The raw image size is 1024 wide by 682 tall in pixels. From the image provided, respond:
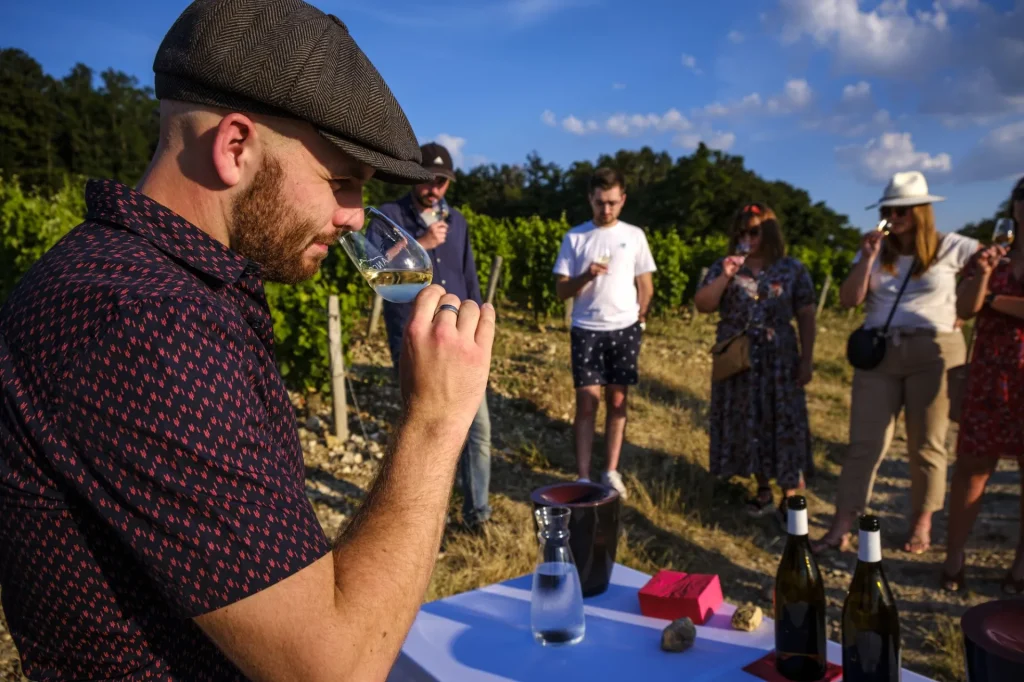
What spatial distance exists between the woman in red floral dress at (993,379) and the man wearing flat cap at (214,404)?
344 centimetres

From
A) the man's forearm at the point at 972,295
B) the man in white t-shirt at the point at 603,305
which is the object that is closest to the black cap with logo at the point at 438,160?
the man in white t-shirt at the point at 603,305

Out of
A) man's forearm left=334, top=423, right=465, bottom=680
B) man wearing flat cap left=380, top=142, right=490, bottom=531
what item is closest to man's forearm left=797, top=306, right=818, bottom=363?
man wearing flat cap left=380, top=142, right=490, bottom=531

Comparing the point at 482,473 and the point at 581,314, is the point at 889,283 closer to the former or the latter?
the point at 581,314

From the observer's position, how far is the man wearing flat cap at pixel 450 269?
4281 millimetres

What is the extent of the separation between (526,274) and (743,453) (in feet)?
27.7

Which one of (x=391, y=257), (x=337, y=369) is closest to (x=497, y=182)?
(x=337, y=369)

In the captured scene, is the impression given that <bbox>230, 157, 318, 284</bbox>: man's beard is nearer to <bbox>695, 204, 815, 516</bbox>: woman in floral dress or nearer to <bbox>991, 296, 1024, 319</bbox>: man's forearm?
<bbox>991, 296, 1024, 319</bbox>: man's forearm

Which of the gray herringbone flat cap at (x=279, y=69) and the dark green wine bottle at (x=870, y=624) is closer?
the gray herringbone flat cap at (x=279, y=69)

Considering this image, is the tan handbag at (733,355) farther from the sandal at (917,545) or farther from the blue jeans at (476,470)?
the blue jeans at (476,470)

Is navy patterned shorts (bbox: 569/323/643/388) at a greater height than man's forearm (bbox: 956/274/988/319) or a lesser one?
lesser

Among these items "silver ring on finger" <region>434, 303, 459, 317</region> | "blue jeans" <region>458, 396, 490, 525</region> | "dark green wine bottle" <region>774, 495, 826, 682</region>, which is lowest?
"blue jeans" <region>458, 396, 490, 525</region>

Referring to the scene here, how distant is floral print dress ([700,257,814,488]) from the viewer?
4.69 meters

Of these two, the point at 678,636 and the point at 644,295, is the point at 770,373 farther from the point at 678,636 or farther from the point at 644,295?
the point at 678,636

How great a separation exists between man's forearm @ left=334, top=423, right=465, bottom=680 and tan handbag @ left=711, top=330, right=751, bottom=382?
396 centimetres
